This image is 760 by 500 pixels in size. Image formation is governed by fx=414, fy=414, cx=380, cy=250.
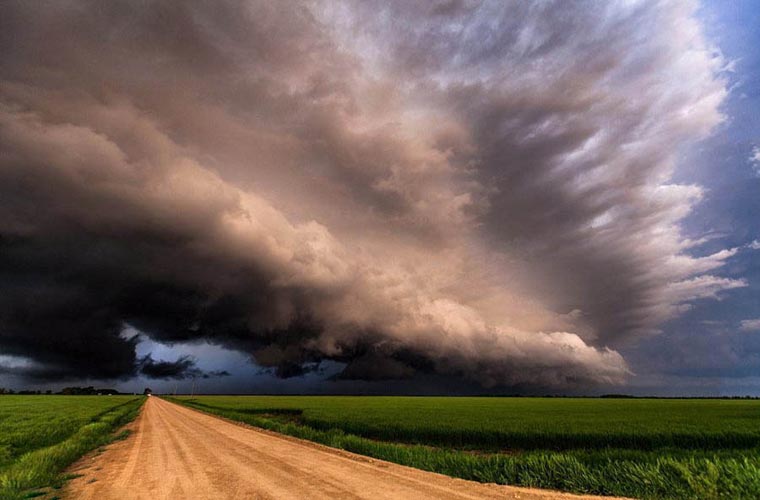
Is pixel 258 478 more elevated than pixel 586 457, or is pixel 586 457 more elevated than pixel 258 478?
pixel 586 457

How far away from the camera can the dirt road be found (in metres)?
11.0

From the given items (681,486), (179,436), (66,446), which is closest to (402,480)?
(681,486)

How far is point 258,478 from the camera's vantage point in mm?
13031

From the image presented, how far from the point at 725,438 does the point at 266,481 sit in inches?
1085

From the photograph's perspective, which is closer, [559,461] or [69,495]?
[69,495]

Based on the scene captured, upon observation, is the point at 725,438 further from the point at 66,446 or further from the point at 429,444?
the point at 66,446

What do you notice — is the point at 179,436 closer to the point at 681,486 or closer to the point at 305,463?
the point at 305,463

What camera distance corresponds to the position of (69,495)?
1145 cm

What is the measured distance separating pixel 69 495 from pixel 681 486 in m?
16.5

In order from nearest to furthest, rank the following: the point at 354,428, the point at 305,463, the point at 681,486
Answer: the point at 681,486, the point at 305,463, the point at 354,428

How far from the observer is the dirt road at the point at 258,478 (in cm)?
1097

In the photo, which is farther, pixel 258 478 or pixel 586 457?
pixel 586 457

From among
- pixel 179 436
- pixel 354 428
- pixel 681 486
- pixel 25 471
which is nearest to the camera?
pixel 681 486

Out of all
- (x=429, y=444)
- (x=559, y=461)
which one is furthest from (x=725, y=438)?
(x=559, y=461)
